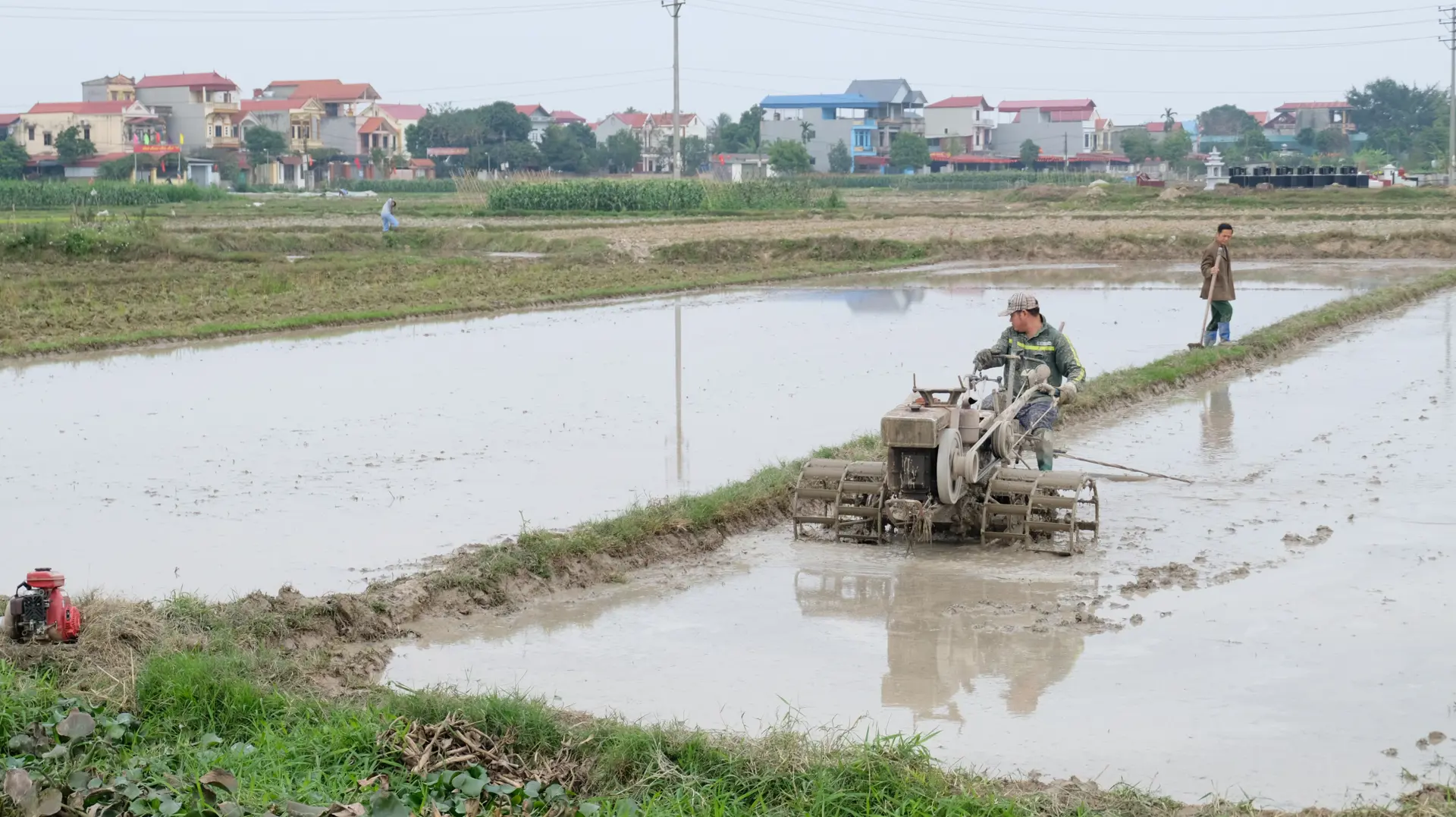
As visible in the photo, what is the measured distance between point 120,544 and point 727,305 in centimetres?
1540

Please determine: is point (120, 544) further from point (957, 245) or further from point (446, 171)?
point (446, 171)

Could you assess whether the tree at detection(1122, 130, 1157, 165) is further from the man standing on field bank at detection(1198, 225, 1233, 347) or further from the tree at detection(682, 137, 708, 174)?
the man standing on field bank at detection(1198, 225, 1233, 347)

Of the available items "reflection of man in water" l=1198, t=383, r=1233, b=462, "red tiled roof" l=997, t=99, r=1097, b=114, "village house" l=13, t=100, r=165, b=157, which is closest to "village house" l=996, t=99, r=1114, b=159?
"red tiled roof" l=997, t=99, r=1097, b=114

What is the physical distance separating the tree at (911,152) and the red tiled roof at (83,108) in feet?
156

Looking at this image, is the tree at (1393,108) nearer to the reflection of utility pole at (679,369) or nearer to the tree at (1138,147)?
the tree at (1138,147)

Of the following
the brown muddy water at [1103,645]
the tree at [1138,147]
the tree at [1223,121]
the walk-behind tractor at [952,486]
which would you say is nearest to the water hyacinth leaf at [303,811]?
the brown muddy water at [1103,645]

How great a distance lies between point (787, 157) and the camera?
9081 centimetres

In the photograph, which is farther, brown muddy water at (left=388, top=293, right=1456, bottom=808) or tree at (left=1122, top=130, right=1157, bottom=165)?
tree at (left=1122, top=130, right=1157, bottom=165)

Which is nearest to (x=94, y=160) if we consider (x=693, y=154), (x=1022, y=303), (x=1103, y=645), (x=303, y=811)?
(x=693, y=154)

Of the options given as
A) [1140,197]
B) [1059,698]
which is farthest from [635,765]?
[1140,197]

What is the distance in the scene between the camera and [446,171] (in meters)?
97.6

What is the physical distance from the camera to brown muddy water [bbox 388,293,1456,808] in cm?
526

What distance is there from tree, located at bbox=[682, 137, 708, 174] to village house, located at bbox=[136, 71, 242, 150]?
36.0 m

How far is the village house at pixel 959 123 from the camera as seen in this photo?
10769cm
